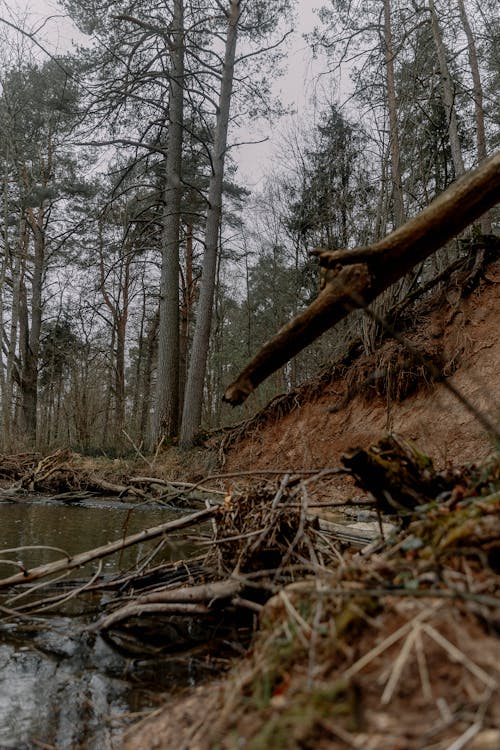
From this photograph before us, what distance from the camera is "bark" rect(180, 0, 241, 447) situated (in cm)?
1286

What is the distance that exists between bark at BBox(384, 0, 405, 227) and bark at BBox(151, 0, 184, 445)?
204 inches

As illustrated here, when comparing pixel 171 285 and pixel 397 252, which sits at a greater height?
pixel 171 285

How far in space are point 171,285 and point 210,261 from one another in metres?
1.35

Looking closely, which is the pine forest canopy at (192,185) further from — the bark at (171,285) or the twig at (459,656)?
the twig at (459,656)

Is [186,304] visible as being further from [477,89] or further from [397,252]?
[397,252]

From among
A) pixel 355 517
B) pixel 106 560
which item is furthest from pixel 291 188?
pixel 106 560

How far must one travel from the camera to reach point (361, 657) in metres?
1.02

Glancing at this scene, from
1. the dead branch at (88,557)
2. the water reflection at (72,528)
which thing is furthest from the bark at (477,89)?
the dead branch at (88,557)

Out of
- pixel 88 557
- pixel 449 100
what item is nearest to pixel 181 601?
pixel 88 557

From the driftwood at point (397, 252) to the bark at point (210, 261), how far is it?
10.8m

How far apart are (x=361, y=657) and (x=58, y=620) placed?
2.10 meters

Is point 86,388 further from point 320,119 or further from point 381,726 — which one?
point 381,726

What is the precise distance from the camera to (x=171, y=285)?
14.0 meters

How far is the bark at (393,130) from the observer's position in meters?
9.79
